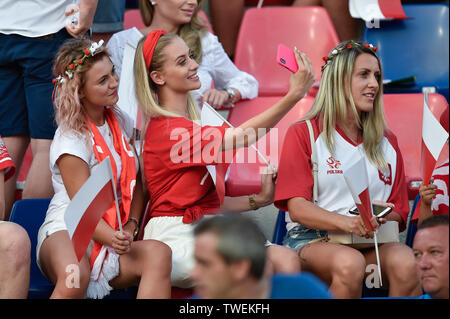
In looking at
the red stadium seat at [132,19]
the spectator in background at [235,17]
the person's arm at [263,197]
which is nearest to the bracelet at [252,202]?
the person's arm at [263,197]

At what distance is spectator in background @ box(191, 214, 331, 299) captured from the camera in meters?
1.75

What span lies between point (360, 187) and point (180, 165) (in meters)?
0.74

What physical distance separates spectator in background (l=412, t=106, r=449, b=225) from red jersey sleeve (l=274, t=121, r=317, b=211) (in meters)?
0.43

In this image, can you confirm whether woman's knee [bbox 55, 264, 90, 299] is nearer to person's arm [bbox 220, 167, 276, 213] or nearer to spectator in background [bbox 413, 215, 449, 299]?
person's arm [bbox 220, 167, 276, 213]

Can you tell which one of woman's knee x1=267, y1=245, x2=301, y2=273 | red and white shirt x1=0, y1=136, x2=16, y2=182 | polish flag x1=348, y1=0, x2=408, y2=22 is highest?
polish flag x1=348, y1=0, x2=408, y2=22

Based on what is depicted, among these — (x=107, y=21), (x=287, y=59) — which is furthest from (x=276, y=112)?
(x=107, y=21)

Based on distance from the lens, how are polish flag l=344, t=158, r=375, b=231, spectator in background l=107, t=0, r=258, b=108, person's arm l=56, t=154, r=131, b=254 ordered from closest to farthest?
1. polish flag l=344, t=158, r=375, b=231
2. person's arm l=56, t=154, r=131, b=254
3. spectator in background l=107, t=0, r=258, b=108

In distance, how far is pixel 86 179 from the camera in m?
2.87

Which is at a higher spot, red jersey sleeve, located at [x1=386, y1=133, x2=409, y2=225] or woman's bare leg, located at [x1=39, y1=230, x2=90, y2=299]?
red jersey sleeve, located at [x1=386, y1=133, x2=409, y2=225]

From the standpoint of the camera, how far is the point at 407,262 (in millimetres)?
2754

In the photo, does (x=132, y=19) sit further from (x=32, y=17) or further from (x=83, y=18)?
(x=83, y=18)

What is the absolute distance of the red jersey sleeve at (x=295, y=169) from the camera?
293 cm

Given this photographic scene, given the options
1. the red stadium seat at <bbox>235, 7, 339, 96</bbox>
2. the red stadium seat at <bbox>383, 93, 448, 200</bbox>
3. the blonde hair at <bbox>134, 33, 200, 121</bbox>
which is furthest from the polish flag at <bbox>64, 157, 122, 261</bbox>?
the red stadium seat at <bbox>235, 7, 339, 96</bbox>
